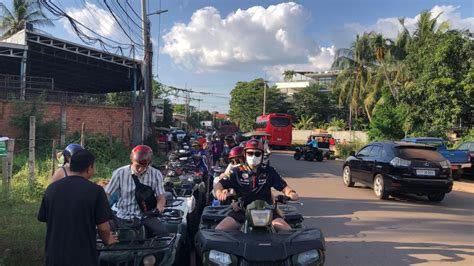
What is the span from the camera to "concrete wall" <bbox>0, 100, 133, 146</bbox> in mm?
19141

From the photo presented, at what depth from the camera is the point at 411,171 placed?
11.3 meters

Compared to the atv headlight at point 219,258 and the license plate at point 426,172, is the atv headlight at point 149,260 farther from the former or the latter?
the license plate at point 426,172

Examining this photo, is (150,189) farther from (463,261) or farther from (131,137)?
(131,137)

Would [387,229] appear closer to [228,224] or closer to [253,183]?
[253,183]

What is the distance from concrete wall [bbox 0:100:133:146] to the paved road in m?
12.4

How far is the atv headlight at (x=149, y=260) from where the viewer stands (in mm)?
4289

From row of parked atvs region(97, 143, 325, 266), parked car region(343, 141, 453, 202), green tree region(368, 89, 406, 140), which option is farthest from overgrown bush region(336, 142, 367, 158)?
row of parked atvs region(97, 143, 325, 266)

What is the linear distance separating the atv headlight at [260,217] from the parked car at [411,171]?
781 centimetres

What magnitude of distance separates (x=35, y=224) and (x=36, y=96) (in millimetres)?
14024

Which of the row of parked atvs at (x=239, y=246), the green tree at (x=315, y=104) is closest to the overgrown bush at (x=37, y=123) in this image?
the row of parked atvs at (x=239, y=246)

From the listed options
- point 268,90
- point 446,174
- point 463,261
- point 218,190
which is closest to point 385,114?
point 446,174

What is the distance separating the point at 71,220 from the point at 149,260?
1.04 meters

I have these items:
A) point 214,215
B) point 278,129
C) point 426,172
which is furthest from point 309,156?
point 214,215

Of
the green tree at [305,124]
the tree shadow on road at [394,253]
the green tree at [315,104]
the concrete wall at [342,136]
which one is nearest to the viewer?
the tree shadow on road at [394,253]
